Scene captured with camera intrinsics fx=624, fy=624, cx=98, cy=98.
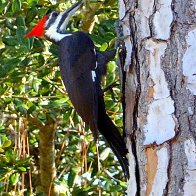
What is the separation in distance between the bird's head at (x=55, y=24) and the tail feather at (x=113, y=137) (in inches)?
22.7

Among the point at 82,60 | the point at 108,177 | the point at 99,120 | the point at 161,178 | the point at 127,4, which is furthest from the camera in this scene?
the point at 108,177

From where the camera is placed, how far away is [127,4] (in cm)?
230

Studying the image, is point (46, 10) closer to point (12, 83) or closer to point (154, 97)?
point (12, 83)

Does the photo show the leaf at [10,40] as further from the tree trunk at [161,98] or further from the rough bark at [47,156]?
the tree trunk at [161,98]

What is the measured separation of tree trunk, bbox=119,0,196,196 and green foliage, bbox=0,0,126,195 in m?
0.59

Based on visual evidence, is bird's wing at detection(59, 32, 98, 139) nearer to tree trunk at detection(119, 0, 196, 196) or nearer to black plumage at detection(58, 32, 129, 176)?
black plumage at detection(58, 32, 129, 176)

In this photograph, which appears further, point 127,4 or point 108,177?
point 108,177

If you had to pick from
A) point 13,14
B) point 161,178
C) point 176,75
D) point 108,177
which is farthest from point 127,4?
point 108,177

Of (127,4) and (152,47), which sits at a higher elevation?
(127,4)

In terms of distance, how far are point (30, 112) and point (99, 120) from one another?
63cm

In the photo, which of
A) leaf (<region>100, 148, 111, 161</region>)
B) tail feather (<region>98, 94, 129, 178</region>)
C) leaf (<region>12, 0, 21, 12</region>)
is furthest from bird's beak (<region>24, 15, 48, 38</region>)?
leaf (<region>100, 148, 111, 161</region>)

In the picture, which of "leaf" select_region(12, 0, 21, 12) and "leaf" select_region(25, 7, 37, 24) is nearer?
"leaf" select_region(12, 0, 21, 12)

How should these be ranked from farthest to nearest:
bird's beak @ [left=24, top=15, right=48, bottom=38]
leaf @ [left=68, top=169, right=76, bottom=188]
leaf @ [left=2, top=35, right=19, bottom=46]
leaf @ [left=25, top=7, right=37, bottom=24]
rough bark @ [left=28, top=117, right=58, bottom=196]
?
rough bark @ [left=28, top=117, right=58, bottom=196], leaf @ [left=68, top=169, right=76, bottom=188], leaf @ [left=25, top=7, right=37, bottom=24], bird's beak @ [left=24, top=15, right=48, bottom=38], leaf @ [left=2, top=35, right=19, bottom=46]

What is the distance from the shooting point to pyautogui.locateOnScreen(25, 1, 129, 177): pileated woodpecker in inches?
96.2
